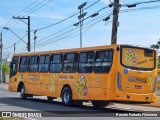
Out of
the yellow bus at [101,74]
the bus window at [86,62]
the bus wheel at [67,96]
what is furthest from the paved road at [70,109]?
the bus window at [86,62]

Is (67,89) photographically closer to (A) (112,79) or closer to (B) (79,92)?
(B) (79,92)

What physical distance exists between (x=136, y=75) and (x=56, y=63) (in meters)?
5.82

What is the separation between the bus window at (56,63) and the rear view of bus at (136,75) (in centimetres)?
515

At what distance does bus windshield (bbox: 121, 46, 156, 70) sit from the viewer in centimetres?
1936

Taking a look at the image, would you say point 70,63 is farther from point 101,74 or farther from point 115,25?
point 115,25

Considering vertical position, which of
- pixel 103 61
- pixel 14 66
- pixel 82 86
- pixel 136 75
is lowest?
pixel 82 86

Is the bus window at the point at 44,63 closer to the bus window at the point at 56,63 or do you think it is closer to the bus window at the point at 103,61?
the bus window at the point at 56,63

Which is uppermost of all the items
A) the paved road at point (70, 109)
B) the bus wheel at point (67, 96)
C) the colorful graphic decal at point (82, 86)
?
the colorful graphic decal at point (82, 86)

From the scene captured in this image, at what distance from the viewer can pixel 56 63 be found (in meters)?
23.9

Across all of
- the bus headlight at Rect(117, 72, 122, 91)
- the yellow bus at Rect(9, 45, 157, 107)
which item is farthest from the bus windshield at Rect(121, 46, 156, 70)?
the bus headlight at Rect(117, 72, 122, 91)

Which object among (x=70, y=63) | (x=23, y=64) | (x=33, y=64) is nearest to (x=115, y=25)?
(x=70, y=63)

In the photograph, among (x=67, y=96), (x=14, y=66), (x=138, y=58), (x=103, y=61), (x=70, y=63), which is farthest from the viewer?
(x=14, y=66)

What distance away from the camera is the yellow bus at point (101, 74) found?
757 inches

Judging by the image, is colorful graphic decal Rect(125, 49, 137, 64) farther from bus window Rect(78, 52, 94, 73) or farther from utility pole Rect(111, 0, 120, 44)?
utility pole Rect(111, 0, 120, 44)
